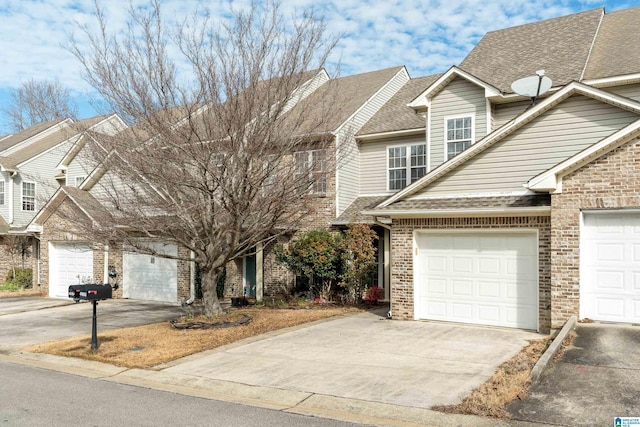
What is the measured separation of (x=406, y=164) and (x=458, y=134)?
8.94ft

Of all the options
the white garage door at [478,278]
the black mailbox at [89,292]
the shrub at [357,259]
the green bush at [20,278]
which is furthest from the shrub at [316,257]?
the green bush at [20,278]

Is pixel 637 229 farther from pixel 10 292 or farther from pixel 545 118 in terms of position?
pixel 10 292

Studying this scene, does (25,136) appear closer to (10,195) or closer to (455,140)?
(10,195)

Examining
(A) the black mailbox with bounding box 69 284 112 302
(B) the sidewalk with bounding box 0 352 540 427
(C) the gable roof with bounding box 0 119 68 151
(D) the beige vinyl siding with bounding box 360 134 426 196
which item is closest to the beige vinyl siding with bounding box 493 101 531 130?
(D) the beige vinyl siding with bounding box 360 134 426 196

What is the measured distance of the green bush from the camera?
83.3 ft

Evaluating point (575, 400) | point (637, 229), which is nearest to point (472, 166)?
point (637, 229)

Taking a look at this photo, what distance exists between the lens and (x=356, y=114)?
19938 mm

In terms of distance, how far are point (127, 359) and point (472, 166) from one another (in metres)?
9.05

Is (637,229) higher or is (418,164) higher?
(418,164)

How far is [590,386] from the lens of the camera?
287 inches

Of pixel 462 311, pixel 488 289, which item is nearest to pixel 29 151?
pixel 462 311

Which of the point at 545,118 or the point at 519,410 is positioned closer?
the point at 519,410

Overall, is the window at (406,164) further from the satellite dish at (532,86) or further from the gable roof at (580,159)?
the gable roof at (580,159)

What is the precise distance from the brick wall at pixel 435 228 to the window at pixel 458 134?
4262mm
